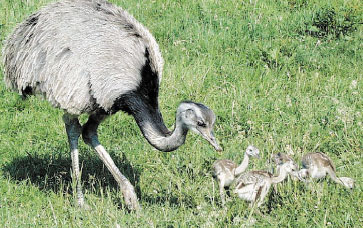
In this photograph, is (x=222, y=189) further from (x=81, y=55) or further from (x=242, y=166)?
(x=81, y=55)

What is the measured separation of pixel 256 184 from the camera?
18.7 ft

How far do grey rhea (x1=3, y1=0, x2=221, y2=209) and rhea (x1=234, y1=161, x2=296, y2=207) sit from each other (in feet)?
2.10

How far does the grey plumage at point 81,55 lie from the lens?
629 centimetres

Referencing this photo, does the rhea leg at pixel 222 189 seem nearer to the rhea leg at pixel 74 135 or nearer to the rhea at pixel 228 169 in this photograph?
the rhea at pixel 228 169

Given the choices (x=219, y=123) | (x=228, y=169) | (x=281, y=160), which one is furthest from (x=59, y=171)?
(x=281, y=160)

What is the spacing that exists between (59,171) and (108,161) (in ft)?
2.58

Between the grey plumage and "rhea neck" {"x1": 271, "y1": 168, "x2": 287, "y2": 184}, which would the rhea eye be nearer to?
"rhea neck" {"x1": 271, "y1": 168, "x2": 287, "y2": 184}

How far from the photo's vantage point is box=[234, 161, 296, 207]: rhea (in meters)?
5.70

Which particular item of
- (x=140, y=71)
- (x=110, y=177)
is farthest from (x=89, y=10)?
(x=110, y=177)

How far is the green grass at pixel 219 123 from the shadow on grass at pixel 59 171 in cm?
1

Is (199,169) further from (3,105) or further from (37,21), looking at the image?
(3,105)

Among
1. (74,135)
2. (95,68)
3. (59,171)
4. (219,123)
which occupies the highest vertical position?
(95,68)

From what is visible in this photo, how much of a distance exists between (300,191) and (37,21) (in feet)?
9.37

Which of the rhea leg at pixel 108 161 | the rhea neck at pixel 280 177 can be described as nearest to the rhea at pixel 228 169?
the rhea neck at pixel 280 177
